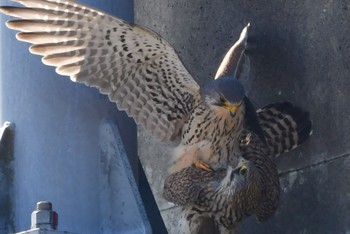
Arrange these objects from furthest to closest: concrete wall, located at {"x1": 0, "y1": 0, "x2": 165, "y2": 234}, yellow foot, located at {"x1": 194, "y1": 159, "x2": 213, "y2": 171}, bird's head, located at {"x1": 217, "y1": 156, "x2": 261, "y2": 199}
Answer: yellow foot, located at {"x1": 194, "y1": 159, "x2": 213, "y2": 171} → bird's head, located at {"x1": 217, "y1": 156, "x2": 261, "y2": 199} → concrete wall, located at {"x1": 0, "y1": 0, "x2": 165, "y2": 234}

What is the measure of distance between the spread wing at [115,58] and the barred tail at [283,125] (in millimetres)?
457

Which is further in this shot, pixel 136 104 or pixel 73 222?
pixel 136 104

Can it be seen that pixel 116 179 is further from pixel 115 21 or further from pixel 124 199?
pixel 115 21

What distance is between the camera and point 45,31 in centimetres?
548

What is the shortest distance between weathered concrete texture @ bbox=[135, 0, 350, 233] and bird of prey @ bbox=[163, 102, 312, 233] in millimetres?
159

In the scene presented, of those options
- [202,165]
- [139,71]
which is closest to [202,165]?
[202,165]

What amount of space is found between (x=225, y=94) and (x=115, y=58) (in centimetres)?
64

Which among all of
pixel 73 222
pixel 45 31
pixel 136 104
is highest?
pixel 45 31

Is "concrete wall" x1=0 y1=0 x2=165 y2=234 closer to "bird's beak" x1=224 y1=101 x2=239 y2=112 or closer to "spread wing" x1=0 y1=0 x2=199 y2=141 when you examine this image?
"spread wing" x1=0 y1=0 x2=199 y2=141

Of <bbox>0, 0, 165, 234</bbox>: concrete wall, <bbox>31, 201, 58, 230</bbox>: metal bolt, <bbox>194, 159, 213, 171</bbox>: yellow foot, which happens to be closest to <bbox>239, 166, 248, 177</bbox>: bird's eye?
<bbox>194, 159, 213, 171</bbox>: yellow foot

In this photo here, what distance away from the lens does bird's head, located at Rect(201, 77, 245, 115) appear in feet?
18.2

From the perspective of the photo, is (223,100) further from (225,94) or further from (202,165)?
(202,165)

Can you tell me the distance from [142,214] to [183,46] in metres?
2.02

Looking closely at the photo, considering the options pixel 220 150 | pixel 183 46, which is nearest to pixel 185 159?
pixel 220 150
